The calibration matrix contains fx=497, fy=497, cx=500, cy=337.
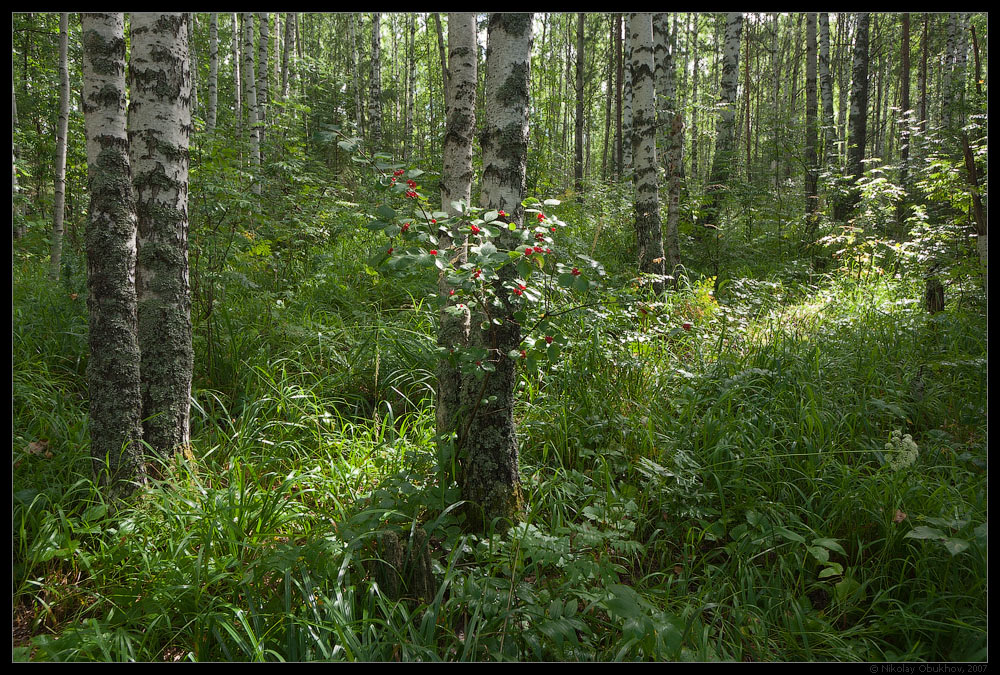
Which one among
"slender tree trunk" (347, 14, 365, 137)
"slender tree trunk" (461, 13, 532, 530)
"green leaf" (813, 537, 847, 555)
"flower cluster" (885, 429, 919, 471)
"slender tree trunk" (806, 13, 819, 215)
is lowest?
"green leaf" (813, 537, 847, 555)

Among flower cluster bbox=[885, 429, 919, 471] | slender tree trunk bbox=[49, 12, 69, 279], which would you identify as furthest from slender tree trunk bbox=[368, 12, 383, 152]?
flower cluster bbox=[885, 429, 919, 471]

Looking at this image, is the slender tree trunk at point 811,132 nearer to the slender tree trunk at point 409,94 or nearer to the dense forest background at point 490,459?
the dense forest background at point 490,459

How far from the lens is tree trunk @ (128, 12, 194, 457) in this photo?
2.64 meters

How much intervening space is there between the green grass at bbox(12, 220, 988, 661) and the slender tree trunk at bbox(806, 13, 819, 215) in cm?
590

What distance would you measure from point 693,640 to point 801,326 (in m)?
3.78

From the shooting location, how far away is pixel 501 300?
95.5 inches

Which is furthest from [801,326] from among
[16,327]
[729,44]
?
[729,44]

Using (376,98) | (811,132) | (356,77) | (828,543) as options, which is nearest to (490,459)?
(828,543)

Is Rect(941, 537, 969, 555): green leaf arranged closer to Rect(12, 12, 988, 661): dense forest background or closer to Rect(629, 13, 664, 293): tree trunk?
Rect(12, 12, 988, 661): dense forest background

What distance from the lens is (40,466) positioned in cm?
264

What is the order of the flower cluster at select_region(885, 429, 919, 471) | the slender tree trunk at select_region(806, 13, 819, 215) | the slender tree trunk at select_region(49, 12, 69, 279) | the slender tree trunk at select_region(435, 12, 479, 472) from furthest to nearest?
the slender tree trunk at select_region(806, 13, 819, 215)
the slender tree trunk at select_region(49, 12, 69, 279)
the slender tree trunk at select_region(435, 12, 479, 472)
the flower cluster at select_region(885, 429, 919, 471)

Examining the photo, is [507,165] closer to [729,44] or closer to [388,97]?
[729,44]

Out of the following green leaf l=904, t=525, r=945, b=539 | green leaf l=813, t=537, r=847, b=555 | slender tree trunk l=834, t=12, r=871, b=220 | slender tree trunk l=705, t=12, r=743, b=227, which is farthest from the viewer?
slender tree trunk l=834, t=12, r=871, b=220

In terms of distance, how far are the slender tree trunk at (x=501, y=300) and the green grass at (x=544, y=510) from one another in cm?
16
